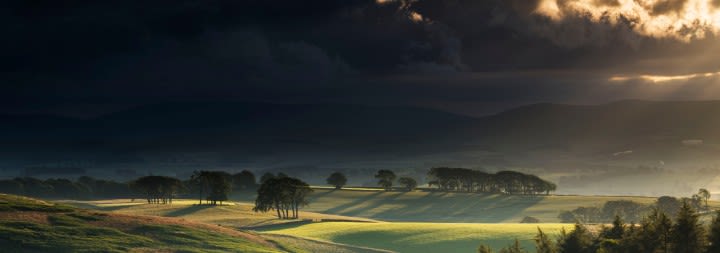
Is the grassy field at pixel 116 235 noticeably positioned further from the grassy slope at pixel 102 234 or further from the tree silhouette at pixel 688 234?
the tree silhouette at pixel 688 234

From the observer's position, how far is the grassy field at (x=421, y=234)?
114875mm

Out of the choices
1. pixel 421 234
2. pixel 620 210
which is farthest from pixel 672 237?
pixel 620 210

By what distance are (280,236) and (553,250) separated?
5132cm

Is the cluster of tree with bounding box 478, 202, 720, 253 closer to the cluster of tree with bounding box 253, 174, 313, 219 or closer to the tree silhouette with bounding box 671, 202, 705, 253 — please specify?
the tree silhouette with bounding box 671, 202, 705, 253

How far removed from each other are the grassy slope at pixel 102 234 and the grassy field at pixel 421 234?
804 inches

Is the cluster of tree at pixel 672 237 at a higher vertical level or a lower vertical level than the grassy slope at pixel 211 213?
lower

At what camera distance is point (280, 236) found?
118 metres

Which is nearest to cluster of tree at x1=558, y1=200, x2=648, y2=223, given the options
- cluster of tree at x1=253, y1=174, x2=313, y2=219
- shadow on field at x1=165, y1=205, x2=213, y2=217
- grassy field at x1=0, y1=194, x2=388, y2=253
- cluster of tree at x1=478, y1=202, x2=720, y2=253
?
cluster of tree at x1=253, y1=174, x2=313, y2=219

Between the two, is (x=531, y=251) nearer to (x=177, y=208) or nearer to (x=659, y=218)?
(x=659, y=218)

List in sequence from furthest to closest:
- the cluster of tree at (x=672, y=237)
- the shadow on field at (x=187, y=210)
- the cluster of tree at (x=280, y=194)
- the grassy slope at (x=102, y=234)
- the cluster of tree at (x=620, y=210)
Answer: the cluster of tree at (x=620, y=210) → the cluster of tree at (x=280, y=194) → the shadow on field at (x=187, y=210) → the grassy slope at (x=102, y=234) → the cluster of tree at (x=672, y=237)

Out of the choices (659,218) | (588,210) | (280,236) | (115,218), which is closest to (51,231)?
(115,218)

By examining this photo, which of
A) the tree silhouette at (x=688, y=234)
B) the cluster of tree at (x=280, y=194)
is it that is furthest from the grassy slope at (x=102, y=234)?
the cluster of tree at (x=280, y=194)

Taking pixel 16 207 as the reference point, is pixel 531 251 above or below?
below

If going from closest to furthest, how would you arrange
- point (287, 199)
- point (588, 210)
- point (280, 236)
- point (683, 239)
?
point (683, 239) → point (280, 236) → point (287, 199) → point (588, 210)
